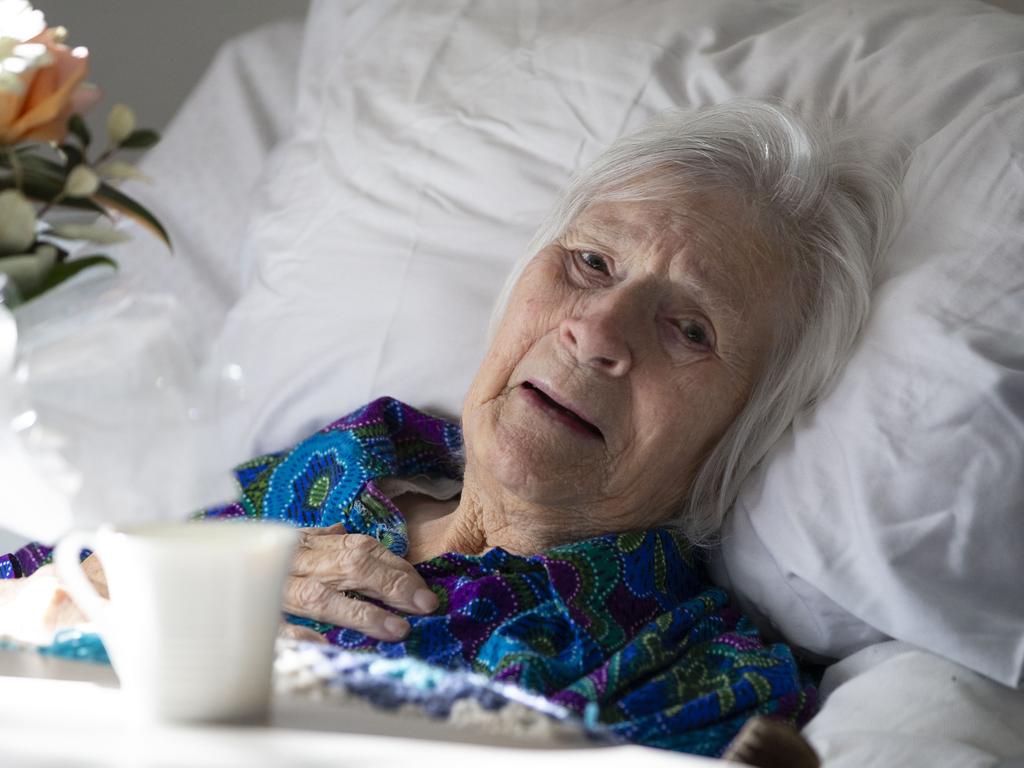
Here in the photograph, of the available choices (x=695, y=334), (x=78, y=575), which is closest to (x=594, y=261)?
(x=695, y=334)

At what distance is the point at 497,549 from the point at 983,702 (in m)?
0.50

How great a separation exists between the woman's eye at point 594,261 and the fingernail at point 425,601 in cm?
42

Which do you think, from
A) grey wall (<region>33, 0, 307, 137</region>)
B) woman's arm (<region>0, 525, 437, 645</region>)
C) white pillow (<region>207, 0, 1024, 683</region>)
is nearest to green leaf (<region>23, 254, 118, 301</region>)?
woman's arm (<region>0, 525, 437, 645</region>)

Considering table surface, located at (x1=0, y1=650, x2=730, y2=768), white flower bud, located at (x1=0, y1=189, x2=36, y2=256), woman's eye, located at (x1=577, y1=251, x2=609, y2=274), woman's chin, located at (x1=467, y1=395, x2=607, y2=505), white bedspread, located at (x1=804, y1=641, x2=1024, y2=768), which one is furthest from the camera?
woman's eye, located at (x1=577, y1=251, x2=609, y2=274)

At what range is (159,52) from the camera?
2.42 metres

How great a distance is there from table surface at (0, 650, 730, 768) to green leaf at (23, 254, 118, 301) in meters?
0.24

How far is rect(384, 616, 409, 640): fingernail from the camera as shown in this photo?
1266mm

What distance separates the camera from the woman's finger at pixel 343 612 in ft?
4.16

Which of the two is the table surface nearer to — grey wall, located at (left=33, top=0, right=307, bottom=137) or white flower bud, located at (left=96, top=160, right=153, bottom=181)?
white flower bud, located at (left=96, top=160, right=153, bottom=181)

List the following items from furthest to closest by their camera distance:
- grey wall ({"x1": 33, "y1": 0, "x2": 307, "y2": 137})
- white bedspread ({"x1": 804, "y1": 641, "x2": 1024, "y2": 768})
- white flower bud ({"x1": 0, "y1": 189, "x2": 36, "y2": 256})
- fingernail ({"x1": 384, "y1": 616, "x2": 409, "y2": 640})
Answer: grey wall ({"x1": 33, "y1": 0, "x2": 307, "y2": 137}) < fingernail ({"x1": 384, "y1": 616, "x2": 409, "y2": 640}) < white bedspread ({"x1": 804, "y1": 641, "x2": 1024, "y2": 768}) < white flower bud ({"x1": 0, "y1": 189, "x2": 36, "y2": 256})

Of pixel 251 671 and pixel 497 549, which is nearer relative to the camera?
pixel 251 671

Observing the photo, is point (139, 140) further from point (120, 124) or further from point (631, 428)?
point (631, 428)

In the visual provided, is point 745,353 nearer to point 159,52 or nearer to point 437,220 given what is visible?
point 437,220

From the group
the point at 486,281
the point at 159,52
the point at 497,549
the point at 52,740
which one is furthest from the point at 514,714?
the point at 159,52
